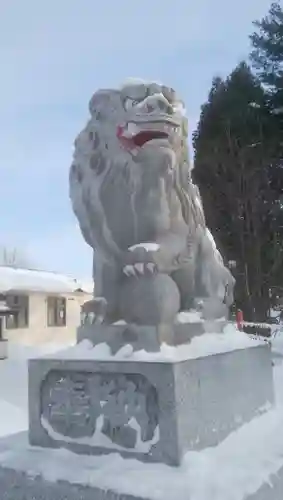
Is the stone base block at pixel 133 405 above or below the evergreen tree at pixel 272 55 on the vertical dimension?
below

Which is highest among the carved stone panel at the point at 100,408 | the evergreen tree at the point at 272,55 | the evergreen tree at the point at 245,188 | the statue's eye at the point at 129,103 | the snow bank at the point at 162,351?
the evergreen tree at the point at 272,55

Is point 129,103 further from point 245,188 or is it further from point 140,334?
point 245,188

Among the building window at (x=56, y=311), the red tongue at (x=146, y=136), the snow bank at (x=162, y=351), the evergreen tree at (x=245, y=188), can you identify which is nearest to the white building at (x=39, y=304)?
the building window at (x=56, y=311)

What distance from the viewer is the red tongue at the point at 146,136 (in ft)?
7.55

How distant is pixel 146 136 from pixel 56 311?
11.9 meters

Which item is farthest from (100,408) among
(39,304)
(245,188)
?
(39,304)

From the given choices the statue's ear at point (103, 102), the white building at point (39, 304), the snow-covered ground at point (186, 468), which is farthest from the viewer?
the white building at point (39, 304)

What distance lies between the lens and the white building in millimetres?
12148

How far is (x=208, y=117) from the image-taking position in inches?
523

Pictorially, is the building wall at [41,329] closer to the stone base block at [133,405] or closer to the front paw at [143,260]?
the stone base block at [133,405]

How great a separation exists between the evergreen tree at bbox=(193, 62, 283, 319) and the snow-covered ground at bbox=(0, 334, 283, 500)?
937 cm

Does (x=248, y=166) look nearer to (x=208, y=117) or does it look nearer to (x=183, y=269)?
(x=208, y=117)

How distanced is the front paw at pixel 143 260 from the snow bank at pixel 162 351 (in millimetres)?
348

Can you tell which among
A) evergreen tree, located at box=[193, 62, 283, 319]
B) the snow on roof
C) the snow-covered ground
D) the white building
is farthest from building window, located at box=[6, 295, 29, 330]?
the snow-covered ground
